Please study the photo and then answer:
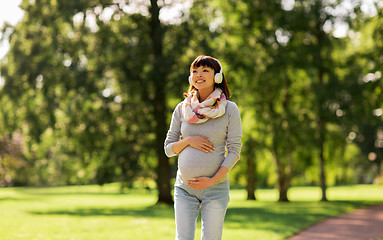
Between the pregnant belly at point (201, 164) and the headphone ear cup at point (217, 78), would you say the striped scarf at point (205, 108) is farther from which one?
the pregnant belly at point (201, 164)

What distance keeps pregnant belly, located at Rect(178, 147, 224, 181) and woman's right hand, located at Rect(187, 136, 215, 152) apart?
0.13 ft

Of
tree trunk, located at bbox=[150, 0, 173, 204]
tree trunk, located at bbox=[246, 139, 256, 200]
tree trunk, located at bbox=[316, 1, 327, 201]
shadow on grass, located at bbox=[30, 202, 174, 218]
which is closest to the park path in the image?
shadow on grass, located at bbox=[30, 202, 174, 218]

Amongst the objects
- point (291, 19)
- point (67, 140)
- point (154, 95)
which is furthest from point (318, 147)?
point (67, 140)

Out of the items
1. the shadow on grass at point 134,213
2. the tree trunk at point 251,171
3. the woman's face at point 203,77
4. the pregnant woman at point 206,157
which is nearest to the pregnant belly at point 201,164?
the pregnant woman at point 206,157

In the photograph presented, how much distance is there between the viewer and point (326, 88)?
2316 centimetres

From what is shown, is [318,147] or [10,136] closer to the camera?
[10,136]

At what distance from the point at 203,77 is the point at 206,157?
0.63 m

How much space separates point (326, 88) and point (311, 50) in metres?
1.95

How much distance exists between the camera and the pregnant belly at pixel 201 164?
3854 millimetres

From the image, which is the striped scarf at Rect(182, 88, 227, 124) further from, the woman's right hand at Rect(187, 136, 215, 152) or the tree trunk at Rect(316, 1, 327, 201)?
the tree trunk at Rect(316, 1, 327, 201)

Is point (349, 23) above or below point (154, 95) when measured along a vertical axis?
above

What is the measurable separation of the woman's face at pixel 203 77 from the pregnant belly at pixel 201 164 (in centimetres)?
52

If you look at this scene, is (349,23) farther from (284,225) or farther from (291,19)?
(284,225)

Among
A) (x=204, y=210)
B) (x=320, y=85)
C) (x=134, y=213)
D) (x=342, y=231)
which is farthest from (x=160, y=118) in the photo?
(x=204, y=210)
